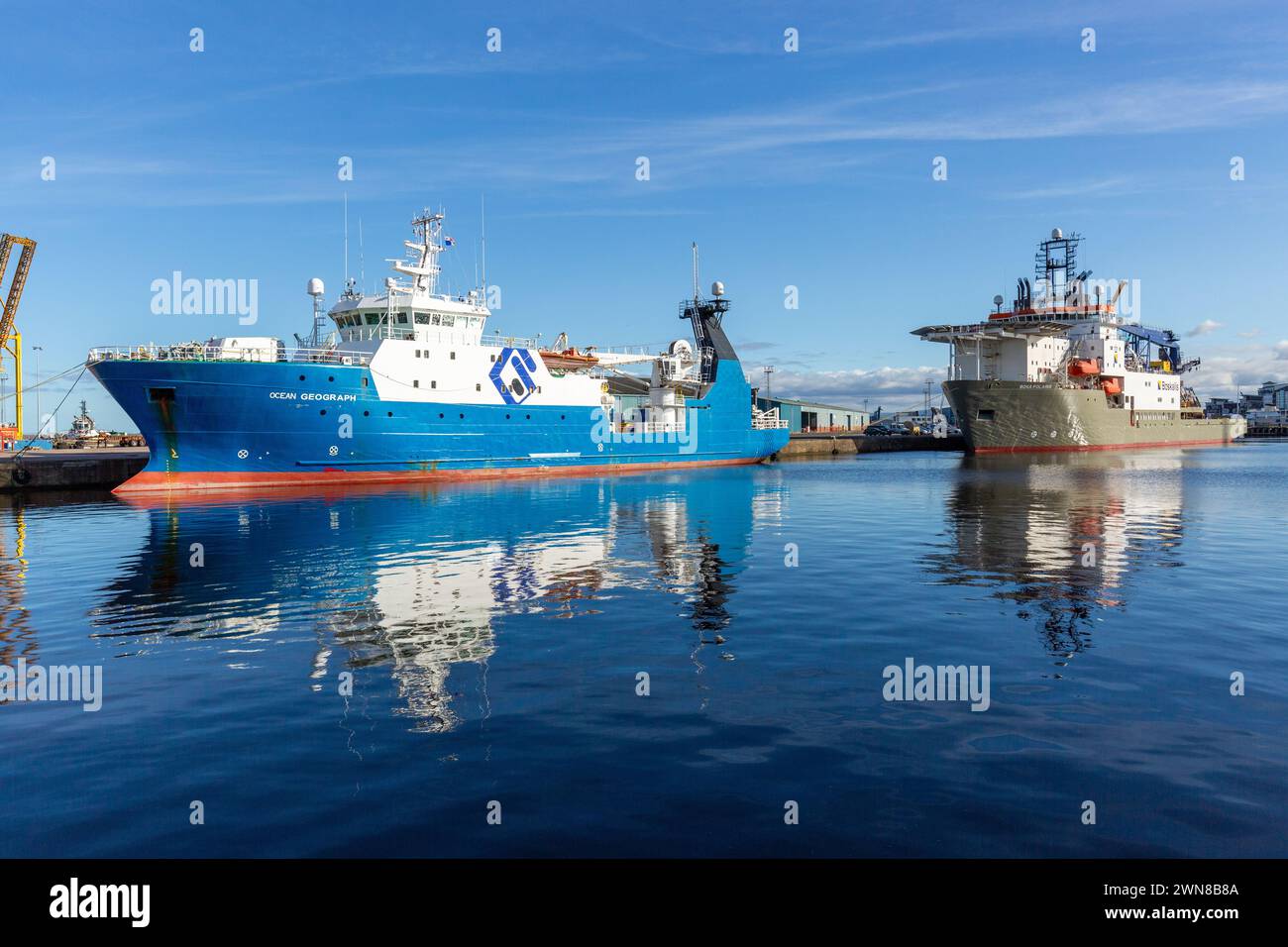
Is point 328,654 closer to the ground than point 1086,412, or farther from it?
closer to the ground

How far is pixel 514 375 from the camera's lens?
134 ft

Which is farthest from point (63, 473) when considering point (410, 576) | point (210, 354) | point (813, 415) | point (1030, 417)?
point (813, 415)

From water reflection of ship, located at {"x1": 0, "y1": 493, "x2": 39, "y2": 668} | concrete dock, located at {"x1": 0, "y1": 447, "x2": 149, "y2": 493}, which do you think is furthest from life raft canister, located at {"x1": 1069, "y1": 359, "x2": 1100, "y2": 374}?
water reflection of ship, located at {"x1": 0, "y1": 493, "x2": 39, "y2": 668}

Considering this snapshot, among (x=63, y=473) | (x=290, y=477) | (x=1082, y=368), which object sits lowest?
(x=290, y=477)

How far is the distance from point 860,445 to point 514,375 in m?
55.0

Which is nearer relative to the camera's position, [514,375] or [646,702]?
[646,702]

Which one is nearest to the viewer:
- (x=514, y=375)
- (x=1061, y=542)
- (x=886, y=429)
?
(x=1061, y=542)

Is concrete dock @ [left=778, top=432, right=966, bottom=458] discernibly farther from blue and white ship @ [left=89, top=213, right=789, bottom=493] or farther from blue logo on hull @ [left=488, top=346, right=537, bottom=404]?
blue logo on hull @ [left=488, top=346, right=537, bottom=404]

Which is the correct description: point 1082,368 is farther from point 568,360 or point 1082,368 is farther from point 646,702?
point 646,702

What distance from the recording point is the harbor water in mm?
5203

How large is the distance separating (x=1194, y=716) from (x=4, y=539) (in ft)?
84.3
